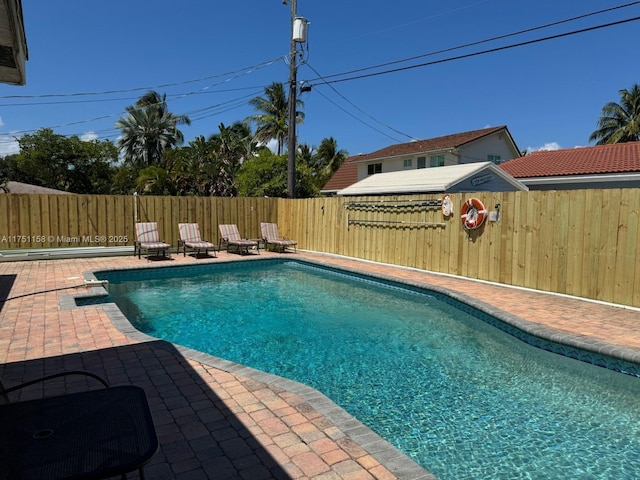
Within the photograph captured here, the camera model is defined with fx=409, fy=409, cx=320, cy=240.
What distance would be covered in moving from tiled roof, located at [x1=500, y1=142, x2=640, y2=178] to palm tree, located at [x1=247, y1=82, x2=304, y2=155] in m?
17.9

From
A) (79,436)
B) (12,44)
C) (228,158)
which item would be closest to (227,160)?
(228,158)

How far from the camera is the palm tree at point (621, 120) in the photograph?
118 ft

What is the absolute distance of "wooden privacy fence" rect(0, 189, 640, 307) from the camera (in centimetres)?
670

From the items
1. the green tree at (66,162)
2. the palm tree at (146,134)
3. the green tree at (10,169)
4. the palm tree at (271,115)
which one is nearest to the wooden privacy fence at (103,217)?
the palm tree at (271,115)

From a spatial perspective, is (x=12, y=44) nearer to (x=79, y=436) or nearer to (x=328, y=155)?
(x=79, y=436)

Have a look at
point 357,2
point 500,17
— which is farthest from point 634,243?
point 357,2

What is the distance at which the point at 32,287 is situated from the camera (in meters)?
7.54

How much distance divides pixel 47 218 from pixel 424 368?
1133cm

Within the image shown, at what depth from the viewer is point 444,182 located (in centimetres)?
1149

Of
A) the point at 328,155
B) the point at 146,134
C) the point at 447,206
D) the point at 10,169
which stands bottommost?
the point at 447,206

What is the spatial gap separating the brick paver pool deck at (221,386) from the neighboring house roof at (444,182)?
5.16 meters

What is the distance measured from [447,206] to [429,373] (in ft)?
17.5

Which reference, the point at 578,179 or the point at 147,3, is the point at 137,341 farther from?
the point at 578,179

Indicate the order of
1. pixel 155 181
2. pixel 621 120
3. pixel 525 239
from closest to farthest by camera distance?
pixel 525 239, pixel 155 181, pixel 621 120
